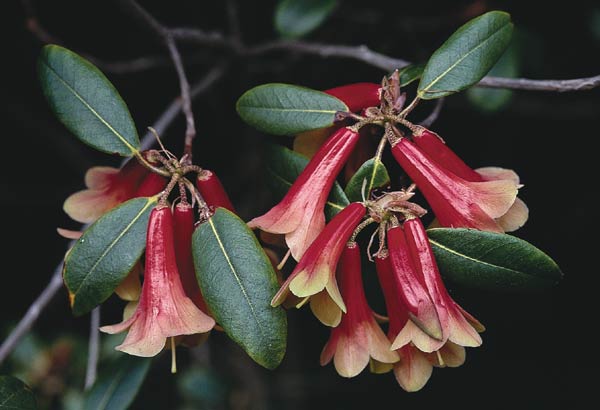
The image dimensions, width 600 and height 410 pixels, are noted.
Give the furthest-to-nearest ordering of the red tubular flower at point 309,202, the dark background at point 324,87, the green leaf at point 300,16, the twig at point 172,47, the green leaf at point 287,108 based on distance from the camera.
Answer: the dark background at point 324,87 → the green leaf at point 300,16 → the twig at point 172,47 → the green leaf at point 287,108 → the red tubular flower at point 309,202

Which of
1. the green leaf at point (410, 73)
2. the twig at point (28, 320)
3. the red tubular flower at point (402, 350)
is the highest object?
the green leaf at point (410, 73)

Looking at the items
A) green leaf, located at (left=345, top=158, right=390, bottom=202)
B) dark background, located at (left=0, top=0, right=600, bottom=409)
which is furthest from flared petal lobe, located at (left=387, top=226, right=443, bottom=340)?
dark background, located at (left=0, top=0, right=600, bottom=409)

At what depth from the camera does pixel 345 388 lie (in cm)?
274

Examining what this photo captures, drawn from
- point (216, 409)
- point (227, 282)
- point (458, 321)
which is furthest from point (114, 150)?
point (216, 409)

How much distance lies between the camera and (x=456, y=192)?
111 cm

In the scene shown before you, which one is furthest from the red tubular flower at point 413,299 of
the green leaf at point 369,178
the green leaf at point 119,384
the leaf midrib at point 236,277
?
the green leaf at point 119,384

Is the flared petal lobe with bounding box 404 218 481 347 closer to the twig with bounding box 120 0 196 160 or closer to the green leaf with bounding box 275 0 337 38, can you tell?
the twig with bounding box 120 0 196 160

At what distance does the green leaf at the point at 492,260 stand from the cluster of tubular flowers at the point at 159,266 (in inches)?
15.8

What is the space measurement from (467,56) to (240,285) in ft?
1.94

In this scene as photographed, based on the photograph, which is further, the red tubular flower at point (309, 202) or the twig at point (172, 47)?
the twig at point (172, 47)

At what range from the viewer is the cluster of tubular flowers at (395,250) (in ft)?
3.44

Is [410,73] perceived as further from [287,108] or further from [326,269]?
[326,269]

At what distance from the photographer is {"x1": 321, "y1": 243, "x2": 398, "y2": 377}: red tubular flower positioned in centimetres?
114

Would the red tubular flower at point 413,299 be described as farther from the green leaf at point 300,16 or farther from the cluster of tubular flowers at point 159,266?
the green leaf at point 300,16
